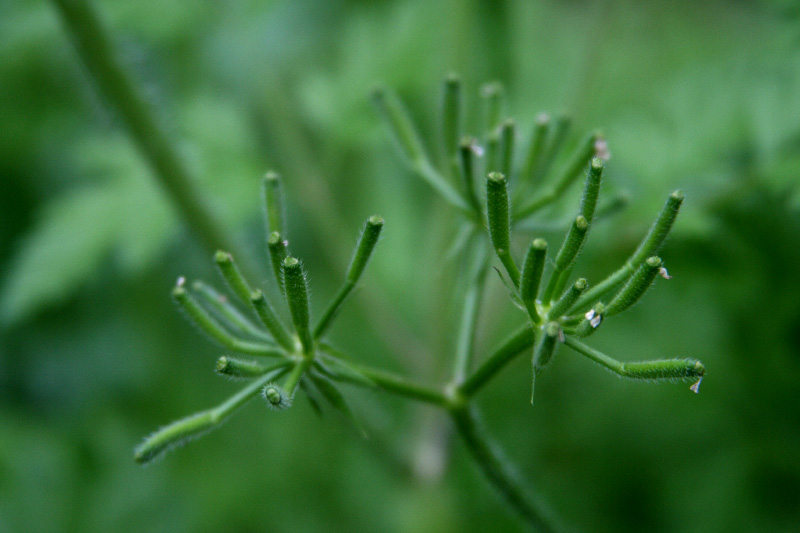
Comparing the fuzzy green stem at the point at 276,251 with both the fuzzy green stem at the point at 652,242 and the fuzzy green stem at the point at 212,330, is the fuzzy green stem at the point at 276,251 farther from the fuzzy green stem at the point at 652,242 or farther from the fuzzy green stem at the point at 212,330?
the fuzzy green stem at the point at 652,242

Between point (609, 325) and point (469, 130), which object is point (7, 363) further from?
point (609, 325)

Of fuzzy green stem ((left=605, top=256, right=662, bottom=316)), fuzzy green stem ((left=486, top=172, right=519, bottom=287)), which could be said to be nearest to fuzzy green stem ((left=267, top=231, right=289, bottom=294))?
fuzzy green stem ((left=486, top=172, right=519, bottom=287))

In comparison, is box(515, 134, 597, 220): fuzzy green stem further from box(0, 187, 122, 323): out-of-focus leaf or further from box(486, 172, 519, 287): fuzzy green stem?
box(0, 187, 122, 323): out-of-focus leaf

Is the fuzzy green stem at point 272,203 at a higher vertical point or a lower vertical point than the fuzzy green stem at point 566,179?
higher

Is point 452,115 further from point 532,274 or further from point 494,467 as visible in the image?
point 494,467

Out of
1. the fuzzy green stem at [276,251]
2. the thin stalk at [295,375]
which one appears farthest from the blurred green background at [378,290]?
the fuzzy green stem at [276,251]
